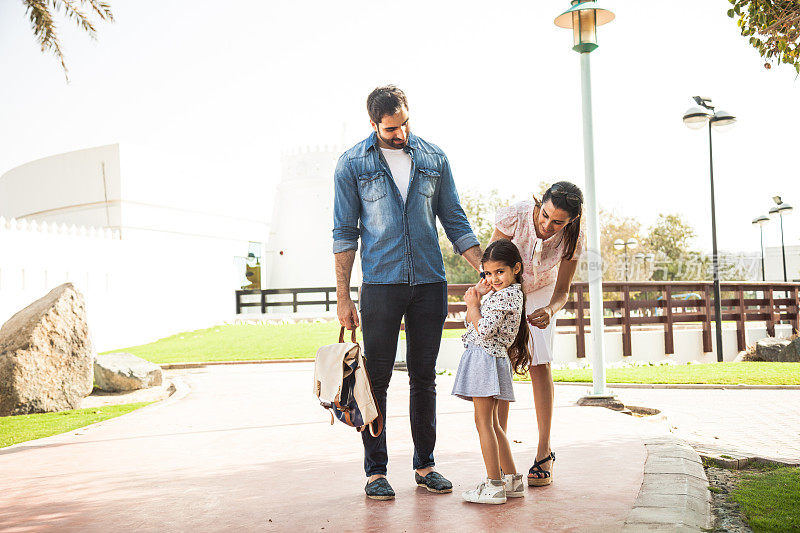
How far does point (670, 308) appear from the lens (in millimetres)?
16438

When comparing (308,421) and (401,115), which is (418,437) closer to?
(401,115)

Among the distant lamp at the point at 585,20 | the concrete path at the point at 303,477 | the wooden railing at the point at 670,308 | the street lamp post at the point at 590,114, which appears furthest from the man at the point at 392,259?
the wooden railing at the point at 670,308

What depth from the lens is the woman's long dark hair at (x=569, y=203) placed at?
363 centimetres

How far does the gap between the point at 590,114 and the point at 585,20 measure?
97 centimetres

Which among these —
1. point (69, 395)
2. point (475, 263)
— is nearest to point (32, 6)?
point (69, 395)

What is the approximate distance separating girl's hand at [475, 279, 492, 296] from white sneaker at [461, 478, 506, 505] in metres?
0.91

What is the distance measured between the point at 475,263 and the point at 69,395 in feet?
25.9

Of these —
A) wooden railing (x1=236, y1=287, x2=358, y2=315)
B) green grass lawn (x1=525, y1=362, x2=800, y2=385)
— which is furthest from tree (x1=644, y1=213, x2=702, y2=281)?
green grass lawn (x1=525, y1=362, x2=800, y2=385)

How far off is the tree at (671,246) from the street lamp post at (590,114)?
38.4m

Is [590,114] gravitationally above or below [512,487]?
above

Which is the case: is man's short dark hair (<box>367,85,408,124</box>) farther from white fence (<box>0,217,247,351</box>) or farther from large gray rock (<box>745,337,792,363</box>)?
large gray rock (<box>745,337,792,363</box>)

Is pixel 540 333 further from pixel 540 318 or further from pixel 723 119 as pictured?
pixel 723 119

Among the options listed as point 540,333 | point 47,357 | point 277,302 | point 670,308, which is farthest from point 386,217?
point 277,302

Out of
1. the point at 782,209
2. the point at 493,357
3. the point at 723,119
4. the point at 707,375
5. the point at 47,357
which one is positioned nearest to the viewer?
the point at 493,357
